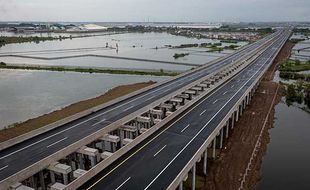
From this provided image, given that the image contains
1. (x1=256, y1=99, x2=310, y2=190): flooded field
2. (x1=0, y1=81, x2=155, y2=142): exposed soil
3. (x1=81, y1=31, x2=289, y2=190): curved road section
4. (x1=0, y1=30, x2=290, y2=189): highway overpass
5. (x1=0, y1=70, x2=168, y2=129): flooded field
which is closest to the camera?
(x1=81, y1=31, x2=289, y2=190): curved road section

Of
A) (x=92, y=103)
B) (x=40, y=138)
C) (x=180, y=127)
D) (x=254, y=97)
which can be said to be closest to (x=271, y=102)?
(x=254, y=97)

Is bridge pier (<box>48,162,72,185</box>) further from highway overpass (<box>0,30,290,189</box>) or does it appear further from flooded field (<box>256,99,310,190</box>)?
flooded field (<box>256,99,310,190</box>)

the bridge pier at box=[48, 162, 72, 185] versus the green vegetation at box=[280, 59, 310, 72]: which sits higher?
the green vegetation at box=[280, 59, 310, 72]

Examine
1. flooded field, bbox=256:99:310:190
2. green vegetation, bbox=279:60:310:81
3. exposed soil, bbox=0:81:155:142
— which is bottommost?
flooded field, bbox=256:99:310:190

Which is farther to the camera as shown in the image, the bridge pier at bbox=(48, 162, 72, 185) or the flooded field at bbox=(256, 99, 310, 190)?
the flooded field at bbox=(256, 99, 310, 190)

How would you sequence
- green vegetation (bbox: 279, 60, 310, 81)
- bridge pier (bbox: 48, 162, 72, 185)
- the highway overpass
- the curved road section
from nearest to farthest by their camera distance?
the curved road section < the highway overpass < bridge pier (bbox: 48, 162, 72, 185) < green vegetation (bbox: 279, 60, 310, 81)

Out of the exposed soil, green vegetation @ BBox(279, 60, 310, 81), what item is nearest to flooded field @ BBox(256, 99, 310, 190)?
green vegetation @ BBox(279, 60, 310, 81)

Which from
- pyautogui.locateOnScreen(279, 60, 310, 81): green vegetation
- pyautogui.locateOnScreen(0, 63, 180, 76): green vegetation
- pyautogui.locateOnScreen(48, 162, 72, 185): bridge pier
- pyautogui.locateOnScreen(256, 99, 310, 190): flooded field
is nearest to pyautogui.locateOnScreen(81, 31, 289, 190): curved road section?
pyautogui.locateOnScreen(48, 162, 72, 185): bridge pier

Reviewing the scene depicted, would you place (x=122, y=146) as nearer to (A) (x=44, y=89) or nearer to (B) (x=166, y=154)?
(B) (x=166, y=154)

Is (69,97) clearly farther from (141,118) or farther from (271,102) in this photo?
(271,102)
